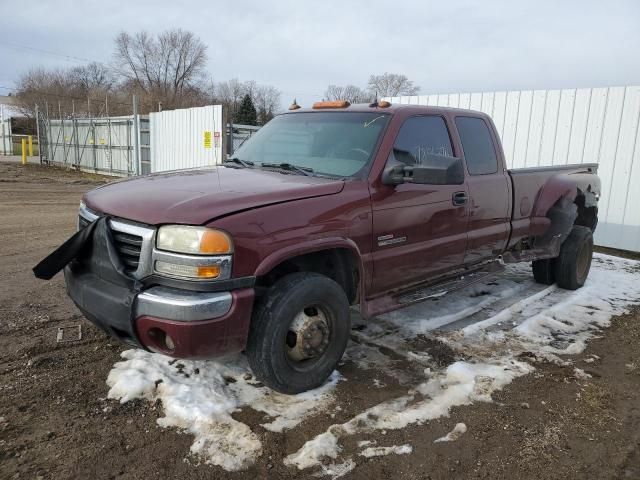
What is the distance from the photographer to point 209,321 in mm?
2758

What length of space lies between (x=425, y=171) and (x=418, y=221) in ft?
1.80

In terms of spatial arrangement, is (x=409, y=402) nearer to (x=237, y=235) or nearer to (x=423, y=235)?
(x=423, y=235)

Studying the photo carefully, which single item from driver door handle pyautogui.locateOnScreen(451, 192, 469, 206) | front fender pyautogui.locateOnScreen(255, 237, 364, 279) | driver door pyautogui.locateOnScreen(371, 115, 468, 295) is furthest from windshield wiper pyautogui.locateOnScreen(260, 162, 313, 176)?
driver door handle pyautogui.locateOnScreen(451, 192, 469, 206)

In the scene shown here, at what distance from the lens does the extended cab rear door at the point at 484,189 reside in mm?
4582

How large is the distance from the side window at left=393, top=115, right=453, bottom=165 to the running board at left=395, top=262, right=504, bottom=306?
107 cm

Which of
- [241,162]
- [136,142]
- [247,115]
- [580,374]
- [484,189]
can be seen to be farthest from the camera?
[247,115]

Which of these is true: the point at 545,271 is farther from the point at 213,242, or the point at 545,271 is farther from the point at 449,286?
the point at 213,242

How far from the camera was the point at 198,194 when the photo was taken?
3.06 metres

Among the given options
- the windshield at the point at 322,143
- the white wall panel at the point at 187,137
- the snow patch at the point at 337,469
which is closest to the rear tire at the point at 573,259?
the windshield at the point at 322,143

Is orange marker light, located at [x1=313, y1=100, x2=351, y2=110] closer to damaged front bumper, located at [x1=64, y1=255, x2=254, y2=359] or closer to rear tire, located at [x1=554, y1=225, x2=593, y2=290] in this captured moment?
damaged front bumper, located at [x1=64, y1=255, x2=254, y2=359]

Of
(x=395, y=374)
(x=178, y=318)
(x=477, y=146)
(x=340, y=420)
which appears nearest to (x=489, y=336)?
(x=395, y=374)

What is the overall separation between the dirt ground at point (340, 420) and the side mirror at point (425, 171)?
1.41 meters

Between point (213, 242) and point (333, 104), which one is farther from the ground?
point (333, 104)

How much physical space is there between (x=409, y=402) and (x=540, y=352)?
152 cm
